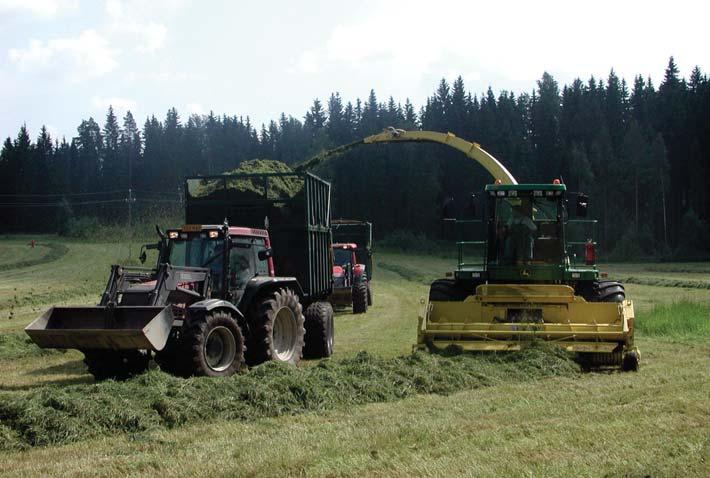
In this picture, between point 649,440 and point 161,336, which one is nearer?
point 649,440

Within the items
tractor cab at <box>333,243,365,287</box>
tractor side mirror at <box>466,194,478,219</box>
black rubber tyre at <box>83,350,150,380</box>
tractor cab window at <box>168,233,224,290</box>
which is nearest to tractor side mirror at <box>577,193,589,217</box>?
tractor side mirror at <box>466,194,478,219</box>

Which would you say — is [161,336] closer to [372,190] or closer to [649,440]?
[649,440]

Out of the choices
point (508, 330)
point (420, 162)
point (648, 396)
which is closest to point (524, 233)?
point (508, 330)

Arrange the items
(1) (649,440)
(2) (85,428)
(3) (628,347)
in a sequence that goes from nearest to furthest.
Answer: (1) (649,440), (2) (85,428), (3) (628,347)

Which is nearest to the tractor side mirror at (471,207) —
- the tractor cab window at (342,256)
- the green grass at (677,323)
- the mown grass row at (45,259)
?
the green grass at (677,323)

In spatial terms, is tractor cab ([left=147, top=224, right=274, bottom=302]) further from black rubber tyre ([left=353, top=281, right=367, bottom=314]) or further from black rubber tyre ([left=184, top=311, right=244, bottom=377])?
black rubber tyre ([left=353, top=281, right=367, bottom=314])

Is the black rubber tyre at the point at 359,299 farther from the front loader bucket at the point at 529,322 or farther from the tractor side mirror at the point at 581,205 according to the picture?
the tractor side mirror at the point at 581,205

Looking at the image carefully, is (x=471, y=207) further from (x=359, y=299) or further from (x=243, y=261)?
(x=359, y=299)

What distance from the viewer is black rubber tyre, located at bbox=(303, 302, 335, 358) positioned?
13641mm

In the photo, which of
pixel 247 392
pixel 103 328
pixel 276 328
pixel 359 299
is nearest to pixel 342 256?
pixel 359 299

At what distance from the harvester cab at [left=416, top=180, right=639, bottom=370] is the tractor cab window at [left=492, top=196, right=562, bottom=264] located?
0.05 ft

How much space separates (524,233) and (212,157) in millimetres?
99940

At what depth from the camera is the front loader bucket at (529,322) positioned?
11445mm

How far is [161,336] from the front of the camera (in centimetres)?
971
